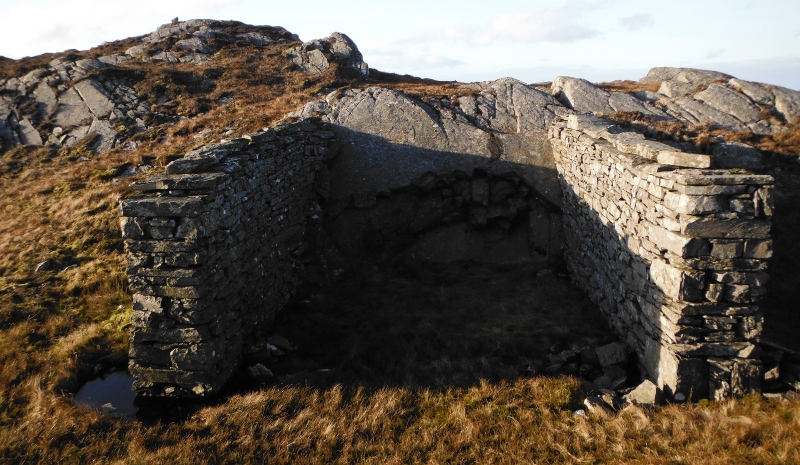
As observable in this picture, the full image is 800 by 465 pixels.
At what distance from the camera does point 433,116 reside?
16.7 m

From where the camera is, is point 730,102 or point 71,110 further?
point 71,110

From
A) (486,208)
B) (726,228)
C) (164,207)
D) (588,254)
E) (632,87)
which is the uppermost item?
(632,87)

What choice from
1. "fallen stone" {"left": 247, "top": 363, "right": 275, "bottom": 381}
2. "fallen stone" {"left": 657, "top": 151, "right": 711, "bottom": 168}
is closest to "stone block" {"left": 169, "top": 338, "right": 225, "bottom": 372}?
"fallen stone" {"left": 247, "top": 363, "right": 275, "bottom": 381}

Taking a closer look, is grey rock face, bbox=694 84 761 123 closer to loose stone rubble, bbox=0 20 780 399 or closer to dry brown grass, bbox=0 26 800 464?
loose stone rubble, bbox=0 20 780 399

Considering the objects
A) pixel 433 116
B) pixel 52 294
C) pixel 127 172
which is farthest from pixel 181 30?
pixel 52 294

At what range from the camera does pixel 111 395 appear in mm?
8086

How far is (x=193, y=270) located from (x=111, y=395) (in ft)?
8.86

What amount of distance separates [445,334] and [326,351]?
7.75 feet

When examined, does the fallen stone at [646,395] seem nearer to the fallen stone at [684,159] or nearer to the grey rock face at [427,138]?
the fallen stone at [684,159]

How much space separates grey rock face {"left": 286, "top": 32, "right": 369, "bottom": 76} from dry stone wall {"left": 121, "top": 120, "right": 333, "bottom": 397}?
63.5 feet

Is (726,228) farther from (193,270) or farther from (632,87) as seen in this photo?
(632,87)

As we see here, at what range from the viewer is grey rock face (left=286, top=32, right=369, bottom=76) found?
27.6 m

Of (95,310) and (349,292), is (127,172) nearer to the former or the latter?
(95,310)

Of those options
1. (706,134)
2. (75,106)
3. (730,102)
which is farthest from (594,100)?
(75,106)
